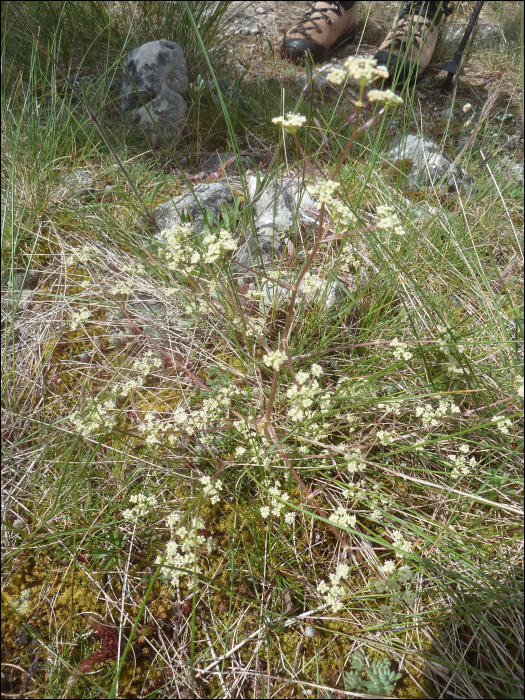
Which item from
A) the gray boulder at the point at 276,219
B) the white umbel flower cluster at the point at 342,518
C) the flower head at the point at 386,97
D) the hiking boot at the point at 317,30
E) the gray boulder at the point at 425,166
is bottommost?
the white umbel flower cluster at the point at 342,518

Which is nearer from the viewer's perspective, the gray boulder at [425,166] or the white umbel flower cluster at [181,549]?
the white umbel flower cluster at [181,549]

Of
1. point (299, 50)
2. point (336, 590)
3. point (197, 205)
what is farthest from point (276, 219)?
point (299, 50)

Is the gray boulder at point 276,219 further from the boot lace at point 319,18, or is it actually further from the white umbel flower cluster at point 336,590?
the boot lace at point 319,18

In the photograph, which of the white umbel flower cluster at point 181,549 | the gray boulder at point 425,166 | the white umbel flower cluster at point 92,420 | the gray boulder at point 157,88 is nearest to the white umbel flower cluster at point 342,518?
the white umbel flower cluster at point 181,549

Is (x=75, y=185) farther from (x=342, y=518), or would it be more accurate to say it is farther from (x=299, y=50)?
(x=299, y=50)

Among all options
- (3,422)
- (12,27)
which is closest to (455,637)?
(3,422)

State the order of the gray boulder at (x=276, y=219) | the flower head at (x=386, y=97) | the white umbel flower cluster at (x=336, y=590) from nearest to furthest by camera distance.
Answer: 1. the flower head at (x=386, y=97)
2. the white umbel flower cluster at (x=336, y=590)
3. the gray boulder at (x=276, y=219)
